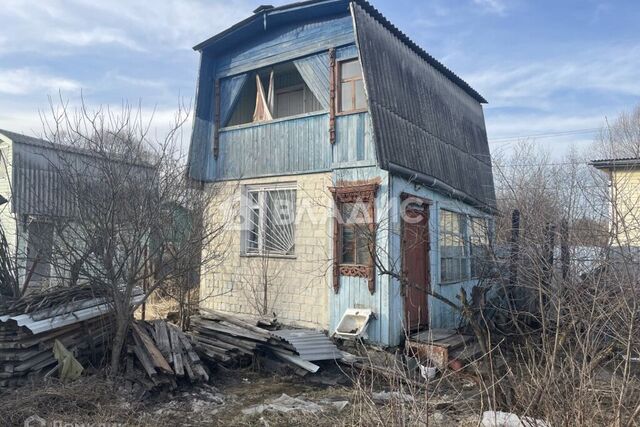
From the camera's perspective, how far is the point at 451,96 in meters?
12.4

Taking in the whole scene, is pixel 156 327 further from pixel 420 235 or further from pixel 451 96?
pixel 451 96

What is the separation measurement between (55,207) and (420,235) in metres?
6.47

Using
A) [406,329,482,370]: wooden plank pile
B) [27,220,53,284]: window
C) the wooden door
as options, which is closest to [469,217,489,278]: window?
the wooden door

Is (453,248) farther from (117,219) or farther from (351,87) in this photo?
(117,219)

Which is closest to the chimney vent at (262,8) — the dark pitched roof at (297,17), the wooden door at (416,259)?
the dark pitched roof at (297,17)

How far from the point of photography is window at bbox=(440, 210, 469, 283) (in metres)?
10.3

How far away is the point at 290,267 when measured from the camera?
31.1 ft

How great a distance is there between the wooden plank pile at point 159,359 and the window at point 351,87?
16.7 feet

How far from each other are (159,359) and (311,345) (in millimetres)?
2404

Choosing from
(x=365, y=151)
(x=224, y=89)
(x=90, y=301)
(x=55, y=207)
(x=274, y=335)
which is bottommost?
(x=274, y=335)

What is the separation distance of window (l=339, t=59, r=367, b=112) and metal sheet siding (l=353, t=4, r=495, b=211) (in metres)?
0.35

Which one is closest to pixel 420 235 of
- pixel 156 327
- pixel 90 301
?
pixel 156 327

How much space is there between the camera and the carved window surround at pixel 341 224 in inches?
324

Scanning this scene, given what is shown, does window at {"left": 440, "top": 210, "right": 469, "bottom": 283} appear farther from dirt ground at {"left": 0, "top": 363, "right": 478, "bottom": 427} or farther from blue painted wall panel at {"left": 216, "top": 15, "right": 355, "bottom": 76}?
blue painted wall panel at {"left": 216, "top": 15, "right": 355, "bottom": 76}
